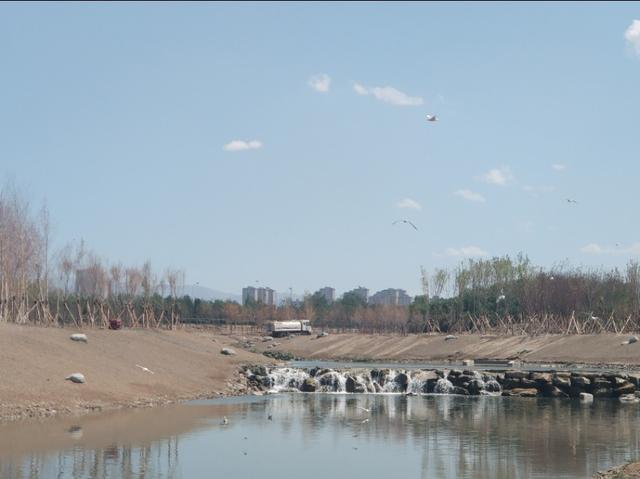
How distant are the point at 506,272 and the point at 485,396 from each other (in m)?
93.8

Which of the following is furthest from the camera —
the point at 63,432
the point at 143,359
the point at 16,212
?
the point at 16,212

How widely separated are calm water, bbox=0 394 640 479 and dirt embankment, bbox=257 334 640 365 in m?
40.6

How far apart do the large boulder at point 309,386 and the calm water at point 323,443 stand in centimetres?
1213

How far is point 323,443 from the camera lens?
121 ft

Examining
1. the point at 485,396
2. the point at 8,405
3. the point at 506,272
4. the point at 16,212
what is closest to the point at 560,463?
the point at 8,405

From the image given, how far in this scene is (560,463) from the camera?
31.3 meters

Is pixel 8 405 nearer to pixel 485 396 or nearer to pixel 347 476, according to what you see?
Answer: pixel 347 476

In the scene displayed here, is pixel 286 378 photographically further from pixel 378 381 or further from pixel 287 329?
pixel 287 329

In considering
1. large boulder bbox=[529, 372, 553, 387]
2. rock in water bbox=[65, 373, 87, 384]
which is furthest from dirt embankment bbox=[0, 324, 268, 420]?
large boulder bbox=[529, 372, 553, 387]

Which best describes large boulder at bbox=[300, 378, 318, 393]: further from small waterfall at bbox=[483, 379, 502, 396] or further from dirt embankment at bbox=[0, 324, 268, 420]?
small waterfall at bbox=[483, 379, 502, 396]

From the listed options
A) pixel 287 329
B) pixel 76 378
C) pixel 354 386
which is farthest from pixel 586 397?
pixel 287 329

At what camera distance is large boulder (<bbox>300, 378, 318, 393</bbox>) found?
65.1 meters

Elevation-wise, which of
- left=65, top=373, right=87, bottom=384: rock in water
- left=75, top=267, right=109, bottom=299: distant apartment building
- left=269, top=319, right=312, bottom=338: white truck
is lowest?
left=65, top=373, right=87, bottom=384: rock in water

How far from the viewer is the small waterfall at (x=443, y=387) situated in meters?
64.0
